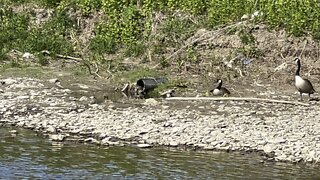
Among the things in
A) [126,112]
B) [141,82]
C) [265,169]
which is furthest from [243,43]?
[265,169]

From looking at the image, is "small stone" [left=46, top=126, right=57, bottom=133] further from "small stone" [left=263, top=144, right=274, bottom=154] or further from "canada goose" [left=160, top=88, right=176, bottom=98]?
"canada goose" [left=160, top=88, right=176, bottom=98]

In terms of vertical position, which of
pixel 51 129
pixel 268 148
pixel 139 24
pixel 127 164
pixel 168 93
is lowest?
pixel 127 164

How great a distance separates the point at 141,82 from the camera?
18.1 metres

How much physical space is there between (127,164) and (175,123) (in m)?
2.67

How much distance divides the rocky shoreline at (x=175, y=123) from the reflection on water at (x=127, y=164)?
42 cm

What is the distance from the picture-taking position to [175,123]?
13891 mm

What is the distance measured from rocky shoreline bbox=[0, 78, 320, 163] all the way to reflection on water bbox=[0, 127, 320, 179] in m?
0.42

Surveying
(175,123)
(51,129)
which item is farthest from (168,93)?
(51,129)

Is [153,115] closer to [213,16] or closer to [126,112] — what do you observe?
[126,112]

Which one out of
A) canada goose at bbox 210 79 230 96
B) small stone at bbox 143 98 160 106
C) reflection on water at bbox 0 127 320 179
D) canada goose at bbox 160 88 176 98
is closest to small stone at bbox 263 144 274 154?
reflection on water at bbox 0 127 320 179

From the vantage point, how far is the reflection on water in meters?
10.8

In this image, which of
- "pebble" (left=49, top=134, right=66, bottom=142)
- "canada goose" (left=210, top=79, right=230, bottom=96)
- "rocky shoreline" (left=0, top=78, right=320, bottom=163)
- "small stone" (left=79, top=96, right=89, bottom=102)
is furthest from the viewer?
"canada goose" (left=210, top=79, right=230, bottom=96)

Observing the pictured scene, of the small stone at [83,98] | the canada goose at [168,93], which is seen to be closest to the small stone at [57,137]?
the small stone at [83,98]

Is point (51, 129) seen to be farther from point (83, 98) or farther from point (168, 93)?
point (168, 93)
